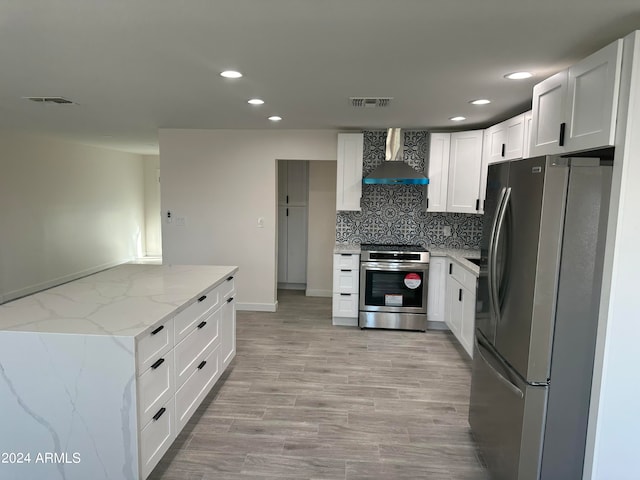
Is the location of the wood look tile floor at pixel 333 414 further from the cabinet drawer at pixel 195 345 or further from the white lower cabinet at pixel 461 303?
the cabinet drawer at pixel 195 345

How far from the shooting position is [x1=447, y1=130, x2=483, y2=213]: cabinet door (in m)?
4.52

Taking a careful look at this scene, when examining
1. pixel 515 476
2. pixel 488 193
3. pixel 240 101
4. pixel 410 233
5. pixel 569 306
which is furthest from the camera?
pixel 410 233

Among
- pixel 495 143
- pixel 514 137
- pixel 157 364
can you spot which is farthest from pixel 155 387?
pixel 495 143

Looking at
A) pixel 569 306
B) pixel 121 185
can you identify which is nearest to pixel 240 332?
pixel 569 306

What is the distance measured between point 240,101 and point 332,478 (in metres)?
2.90

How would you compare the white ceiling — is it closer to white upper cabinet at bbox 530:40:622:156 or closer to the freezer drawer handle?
white upper cabinet at bbox 530:40:622:156

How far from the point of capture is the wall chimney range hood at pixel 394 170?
4648 millimetres

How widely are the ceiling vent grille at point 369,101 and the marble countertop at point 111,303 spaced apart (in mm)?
1802

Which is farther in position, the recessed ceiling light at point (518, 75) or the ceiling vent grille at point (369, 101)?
the ceiling vent grille at point (369, 101)

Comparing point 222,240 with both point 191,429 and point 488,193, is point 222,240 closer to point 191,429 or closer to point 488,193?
point 191,429

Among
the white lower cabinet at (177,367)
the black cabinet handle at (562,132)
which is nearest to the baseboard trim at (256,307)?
the white lower cabinet at (177,367)

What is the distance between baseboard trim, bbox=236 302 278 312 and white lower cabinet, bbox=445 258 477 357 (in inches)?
87.9

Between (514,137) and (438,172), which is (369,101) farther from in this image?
(438,172)

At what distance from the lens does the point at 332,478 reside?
2312mm
